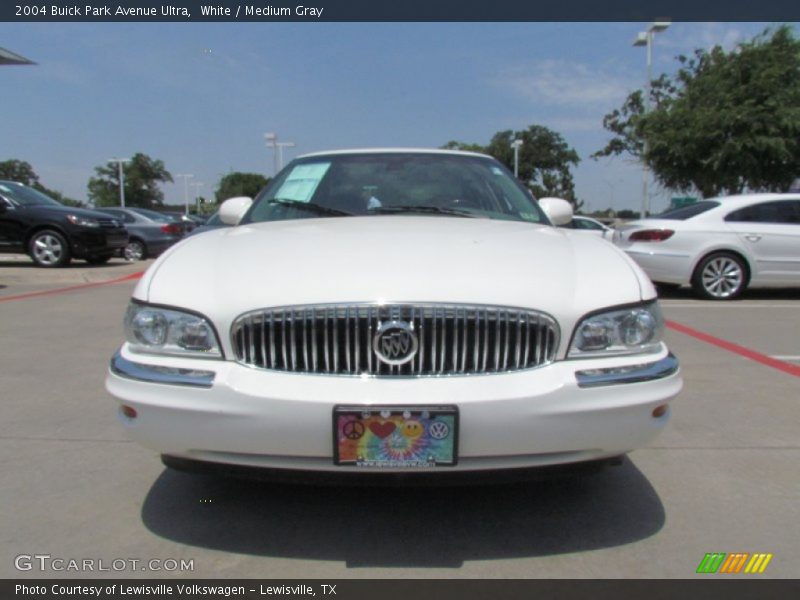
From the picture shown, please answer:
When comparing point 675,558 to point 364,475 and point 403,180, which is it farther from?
point 403,180

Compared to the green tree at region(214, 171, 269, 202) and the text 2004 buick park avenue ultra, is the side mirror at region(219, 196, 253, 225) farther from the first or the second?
the green tree at region(214, 171, 269, 202)

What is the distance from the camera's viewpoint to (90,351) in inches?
216

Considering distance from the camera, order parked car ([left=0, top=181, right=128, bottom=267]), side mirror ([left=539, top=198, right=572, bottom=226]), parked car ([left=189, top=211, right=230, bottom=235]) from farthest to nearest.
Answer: parked car ([left=0, top=181, right=128, bottom=267]), parked car ([left=189, top=211, right=230, bottom=235]), side mirror ([left=539, top=198, right=572, bottom=226])

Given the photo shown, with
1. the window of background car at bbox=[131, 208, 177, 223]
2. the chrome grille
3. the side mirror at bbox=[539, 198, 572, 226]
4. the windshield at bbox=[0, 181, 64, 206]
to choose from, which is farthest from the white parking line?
the window of background car at bbox=[131, 208, 177, 223]

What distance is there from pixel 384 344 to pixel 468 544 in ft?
2.59

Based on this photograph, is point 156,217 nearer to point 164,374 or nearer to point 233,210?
point 233,210

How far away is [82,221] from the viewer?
488 inches

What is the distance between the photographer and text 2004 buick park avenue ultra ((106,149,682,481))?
2104 mm

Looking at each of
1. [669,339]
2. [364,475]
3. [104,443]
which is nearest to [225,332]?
[364,475]

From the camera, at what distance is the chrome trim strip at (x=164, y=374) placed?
7.18 feet

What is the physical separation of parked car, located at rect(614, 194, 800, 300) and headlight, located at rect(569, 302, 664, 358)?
22.8 feet

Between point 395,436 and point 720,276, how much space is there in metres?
8.07

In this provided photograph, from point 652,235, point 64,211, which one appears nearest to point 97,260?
point 64,211

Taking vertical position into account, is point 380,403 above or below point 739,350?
above
